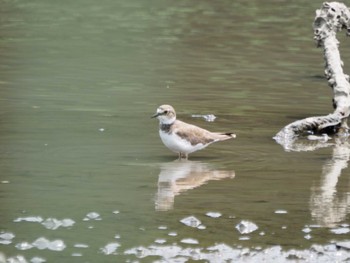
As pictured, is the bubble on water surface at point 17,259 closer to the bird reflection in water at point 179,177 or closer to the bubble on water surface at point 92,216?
the bubble on water surface at point 92,216

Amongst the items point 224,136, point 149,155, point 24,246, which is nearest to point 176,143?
point 149,155

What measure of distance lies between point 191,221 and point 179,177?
1839 mm

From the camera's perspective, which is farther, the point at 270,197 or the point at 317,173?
the point at 317,173

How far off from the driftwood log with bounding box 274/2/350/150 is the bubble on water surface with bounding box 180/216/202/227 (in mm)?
3365

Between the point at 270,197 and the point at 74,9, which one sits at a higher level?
the point at 74,9

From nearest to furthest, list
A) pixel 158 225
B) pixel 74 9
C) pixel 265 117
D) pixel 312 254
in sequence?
pixel 74 9 < pixel 312 254 < pixel 158 225 < pixel 265 117

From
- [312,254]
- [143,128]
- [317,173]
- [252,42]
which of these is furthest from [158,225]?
[252,42]

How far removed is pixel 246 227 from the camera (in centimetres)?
781

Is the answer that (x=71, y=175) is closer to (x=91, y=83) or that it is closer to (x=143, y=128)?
(x=143, y=128)

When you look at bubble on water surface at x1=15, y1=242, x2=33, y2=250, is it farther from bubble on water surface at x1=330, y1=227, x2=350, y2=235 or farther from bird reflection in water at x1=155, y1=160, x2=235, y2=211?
bubble on water surface at x1=330, y1=227, x2=350, y2=235

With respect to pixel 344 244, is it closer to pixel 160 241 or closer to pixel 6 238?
pixel 160 241

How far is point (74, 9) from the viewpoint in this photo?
556 centimetres

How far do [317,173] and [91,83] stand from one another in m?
5.64

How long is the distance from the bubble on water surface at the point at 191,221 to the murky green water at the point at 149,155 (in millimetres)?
66
